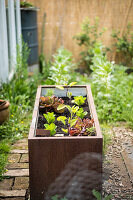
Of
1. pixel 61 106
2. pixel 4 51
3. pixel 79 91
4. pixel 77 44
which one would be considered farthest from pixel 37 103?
pixel 77 44

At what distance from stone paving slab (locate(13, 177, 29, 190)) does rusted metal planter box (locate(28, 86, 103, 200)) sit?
0.35 metres

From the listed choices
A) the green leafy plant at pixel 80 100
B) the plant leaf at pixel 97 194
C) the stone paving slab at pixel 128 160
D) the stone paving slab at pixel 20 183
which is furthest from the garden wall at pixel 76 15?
the plant leaf at pixel 97 194

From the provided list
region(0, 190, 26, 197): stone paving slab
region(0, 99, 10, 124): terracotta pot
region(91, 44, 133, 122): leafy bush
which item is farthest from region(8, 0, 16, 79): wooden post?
region(0, 190, 26, 197): stone paving slab

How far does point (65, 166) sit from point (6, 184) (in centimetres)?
76

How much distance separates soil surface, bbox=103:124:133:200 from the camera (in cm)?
260

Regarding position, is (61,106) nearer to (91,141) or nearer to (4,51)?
(91,141)

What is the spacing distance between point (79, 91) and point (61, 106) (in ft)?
2.61

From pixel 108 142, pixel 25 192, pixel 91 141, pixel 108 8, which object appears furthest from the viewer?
pixel 108 8

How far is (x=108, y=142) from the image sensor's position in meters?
3.59

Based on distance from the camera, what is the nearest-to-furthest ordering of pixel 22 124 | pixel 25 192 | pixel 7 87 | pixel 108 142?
pixel 25 192
pixel 108 142
pixel 22 124
pixel 7 87

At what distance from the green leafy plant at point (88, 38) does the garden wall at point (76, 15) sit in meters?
0.21

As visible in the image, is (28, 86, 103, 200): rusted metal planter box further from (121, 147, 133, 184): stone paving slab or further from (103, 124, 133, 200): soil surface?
(121, 147, 133, 184): stone paving slab

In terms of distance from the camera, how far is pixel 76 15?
685cm

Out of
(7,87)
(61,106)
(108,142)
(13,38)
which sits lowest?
(108,142)
